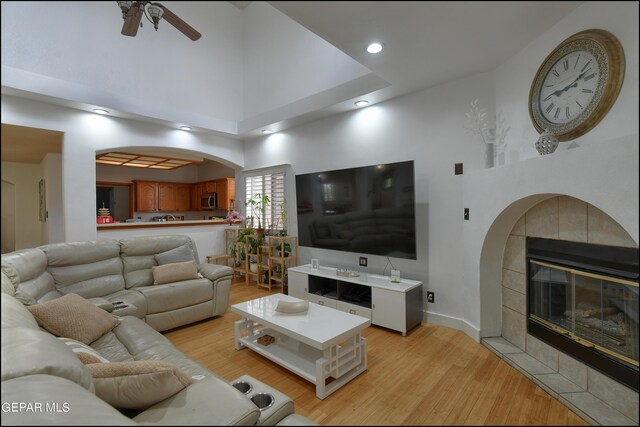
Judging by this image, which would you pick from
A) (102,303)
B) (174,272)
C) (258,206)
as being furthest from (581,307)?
(258,206)

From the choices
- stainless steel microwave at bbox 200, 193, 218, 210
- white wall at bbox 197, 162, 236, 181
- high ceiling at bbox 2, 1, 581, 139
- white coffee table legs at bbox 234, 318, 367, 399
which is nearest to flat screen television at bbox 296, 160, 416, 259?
white coffee table legs at bbox 234, 318, 367, 399

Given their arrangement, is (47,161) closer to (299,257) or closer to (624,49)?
(624,49)

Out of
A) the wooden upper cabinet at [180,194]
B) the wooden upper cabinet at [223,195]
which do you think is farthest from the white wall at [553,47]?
the wooden upper cabinet at [223,195]

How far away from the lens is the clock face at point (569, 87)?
1.73 feet

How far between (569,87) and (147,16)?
3.32 ft

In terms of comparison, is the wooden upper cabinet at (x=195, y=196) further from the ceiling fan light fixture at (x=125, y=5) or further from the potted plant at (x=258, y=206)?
the ceiling fan light fixture at (x=125, y=5)

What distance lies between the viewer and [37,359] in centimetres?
71

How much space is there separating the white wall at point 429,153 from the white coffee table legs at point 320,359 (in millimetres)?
440

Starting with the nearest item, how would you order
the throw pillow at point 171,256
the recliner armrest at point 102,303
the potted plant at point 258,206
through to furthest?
the recliner armrest at point 102,303, the throw pillow at point 171,256, the potted plant at point 258,206

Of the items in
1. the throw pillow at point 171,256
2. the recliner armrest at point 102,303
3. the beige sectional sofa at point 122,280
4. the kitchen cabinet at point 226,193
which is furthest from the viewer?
the kitchen cabinet at point 226,193

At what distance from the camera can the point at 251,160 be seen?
13.5 ft

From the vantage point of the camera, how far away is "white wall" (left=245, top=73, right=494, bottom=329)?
1114 mm

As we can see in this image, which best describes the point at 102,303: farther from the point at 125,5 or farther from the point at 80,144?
the point at 125,5

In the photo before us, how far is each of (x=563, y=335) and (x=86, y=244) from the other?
1.52m
